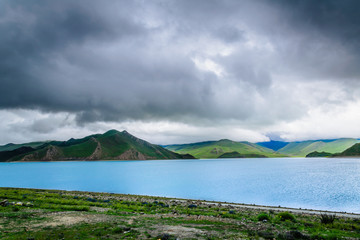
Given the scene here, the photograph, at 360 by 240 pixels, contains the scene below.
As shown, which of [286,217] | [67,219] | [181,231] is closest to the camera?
[181,231]

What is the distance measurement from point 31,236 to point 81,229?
3900 mm

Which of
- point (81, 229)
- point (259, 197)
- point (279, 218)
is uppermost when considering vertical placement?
point (81, 229)

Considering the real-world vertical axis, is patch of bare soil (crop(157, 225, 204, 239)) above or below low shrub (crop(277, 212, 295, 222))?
above

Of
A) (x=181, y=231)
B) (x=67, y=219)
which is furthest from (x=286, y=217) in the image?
(x=67, y=219)

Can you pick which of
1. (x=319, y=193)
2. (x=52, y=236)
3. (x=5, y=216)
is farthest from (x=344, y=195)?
(x=5, y=216)

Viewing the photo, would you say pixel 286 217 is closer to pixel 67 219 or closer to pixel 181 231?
pixel 181 231

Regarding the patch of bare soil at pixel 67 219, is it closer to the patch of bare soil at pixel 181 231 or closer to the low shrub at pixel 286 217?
the patch of bare soil at pixel 181 231

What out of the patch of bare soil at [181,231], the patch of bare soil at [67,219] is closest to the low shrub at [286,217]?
the patch of bare soil at [181,231]

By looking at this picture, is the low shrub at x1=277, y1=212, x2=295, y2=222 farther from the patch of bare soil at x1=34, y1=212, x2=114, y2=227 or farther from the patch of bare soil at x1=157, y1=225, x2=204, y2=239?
the patch of bare soil at x1=34, y1=212, x2=114, y2=227

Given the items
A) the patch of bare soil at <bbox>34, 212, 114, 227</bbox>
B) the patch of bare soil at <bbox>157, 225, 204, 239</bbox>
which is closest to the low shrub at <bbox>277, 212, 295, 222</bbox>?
the patch of bare soil at <bbox>157, 225, 204, 239</bbox>

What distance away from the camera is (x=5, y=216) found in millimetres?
24109

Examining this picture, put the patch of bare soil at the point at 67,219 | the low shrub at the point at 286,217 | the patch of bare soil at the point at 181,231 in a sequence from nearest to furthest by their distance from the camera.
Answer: the patch of bare soil at the point at 181,231
the patch of bare soil at the point at 67,219
the low shrub at the point at 286,217

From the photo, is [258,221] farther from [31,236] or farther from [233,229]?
[31,236]

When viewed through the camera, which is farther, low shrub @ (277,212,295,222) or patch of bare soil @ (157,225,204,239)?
low shrub @ (277,212,295,222)
